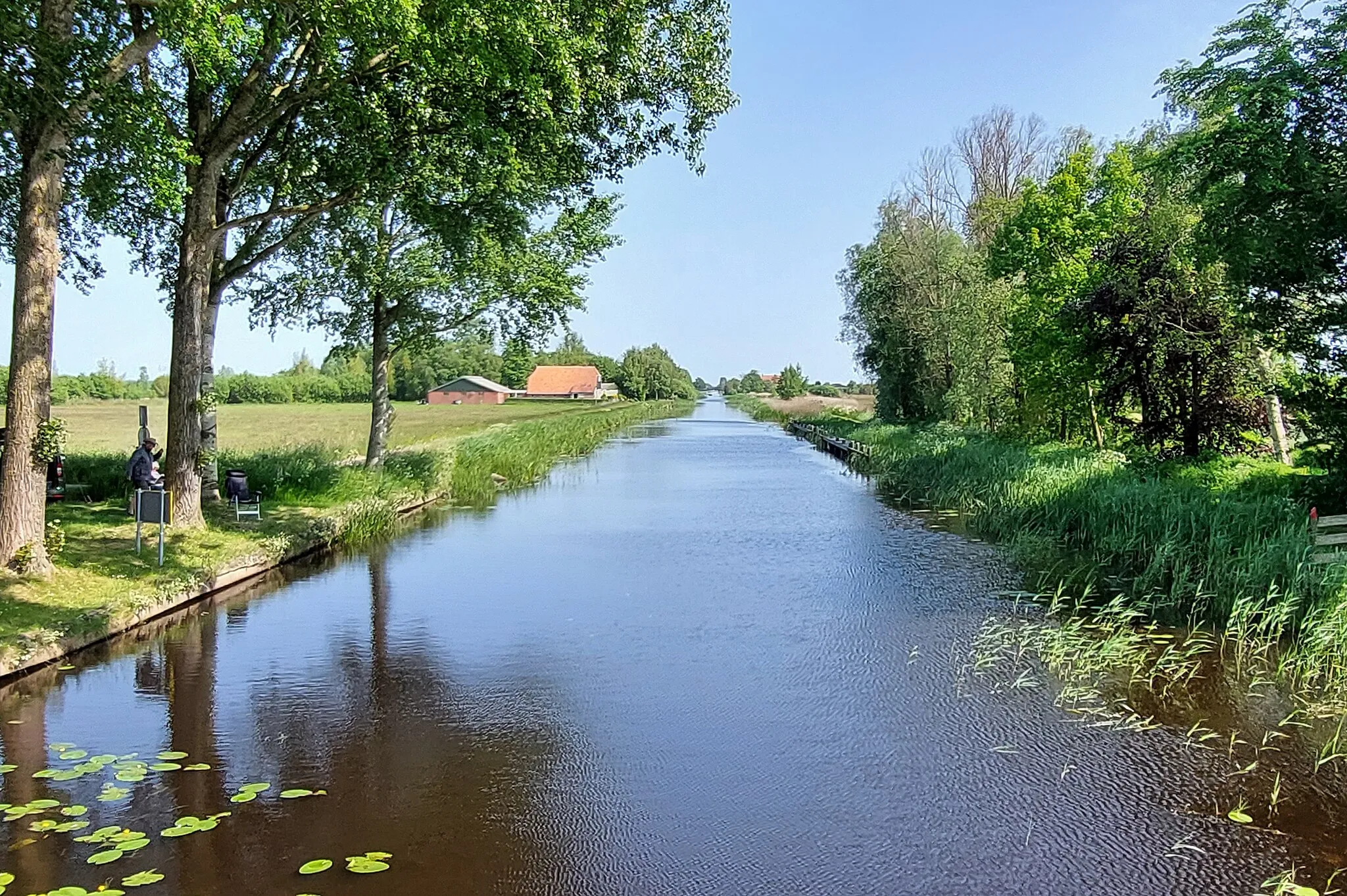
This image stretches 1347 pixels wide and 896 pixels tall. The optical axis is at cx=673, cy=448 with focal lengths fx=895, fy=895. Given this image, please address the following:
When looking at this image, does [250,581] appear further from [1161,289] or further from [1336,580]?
[1161,289]

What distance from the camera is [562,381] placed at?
108562 millimetres

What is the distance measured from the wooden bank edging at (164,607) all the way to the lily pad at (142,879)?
359 cm

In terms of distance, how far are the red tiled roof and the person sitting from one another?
9455 cm

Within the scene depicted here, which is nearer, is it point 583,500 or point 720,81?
point 720,81

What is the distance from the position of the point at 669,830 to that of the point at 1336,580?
6263 millimetres

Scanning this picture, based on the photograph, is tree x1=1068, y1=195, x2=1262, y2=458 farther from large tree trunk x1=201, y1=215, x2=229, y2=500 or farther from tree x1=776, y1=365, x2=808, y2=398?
tree x1=776, y1=365, x2=808, y2=398

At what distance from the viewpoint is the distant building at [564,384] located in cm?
10612

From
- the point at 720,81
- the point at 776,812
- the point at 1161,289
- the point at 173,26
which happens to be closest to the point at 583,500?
the point at 720,81

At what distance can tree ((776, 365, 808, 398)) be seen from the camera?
100375 millimetres

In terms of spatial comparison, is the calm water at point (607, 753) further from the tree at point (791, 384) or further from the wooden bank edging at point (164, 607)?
the tree at point (791, 384)

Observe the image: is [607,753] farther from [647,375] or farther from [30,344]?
[647,375]

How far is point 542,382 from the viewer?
108125 millimetres

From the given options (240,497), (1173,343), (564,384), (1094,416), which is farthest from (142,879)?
(564,384)

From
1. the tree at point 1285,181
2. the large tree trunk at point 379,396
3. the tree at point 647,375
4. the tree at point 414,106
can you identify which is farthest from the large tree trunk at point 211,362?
the tree at point 647,375
